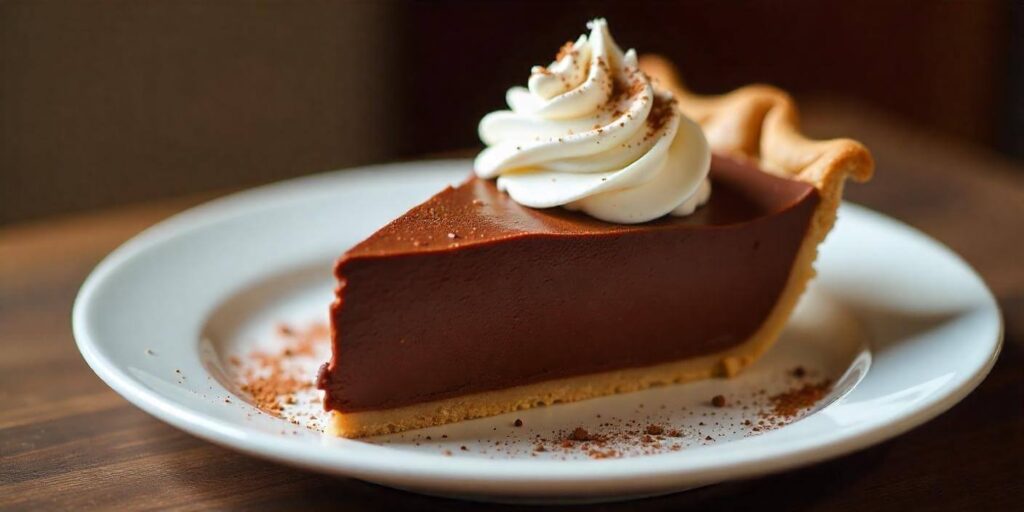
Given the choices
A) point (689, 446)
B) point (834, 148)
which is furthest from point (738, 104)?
point (689, 446)

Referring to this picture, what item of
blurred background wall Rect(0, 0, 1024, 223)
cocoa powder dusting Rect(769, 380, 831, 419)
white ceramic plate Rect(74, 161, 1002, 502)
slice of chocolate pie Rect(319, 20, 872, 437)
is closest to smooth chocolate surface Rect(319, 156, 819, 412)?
slice of chocolate pie Rect(319, 20, 872, 437)

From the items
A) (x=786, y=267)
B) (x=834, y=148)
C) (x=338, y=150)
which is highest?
(x=834, y=148)

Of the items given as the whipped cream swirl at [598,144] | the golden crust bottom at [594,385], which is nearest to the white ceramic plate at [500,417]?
the golden crust bottom at [594,385]

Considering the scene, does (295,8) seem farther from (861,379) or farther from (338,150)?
(861,379)

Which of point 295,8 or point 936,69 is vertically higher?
point 295,8

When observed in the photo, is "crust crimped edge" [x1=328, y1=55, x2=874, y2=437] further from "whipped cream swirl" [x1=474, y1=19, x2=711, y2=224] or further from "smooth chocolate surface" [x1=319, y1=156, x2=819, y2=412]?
"whipped cream swirl" [x1=474, y1=19, x2=711, y2=224]

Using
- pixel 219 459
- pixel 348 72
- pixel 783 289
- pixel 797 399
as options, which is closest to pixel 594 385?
pixel 797 399

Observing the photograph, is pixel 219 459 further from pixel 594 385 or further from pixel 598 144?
pixel 598 144
